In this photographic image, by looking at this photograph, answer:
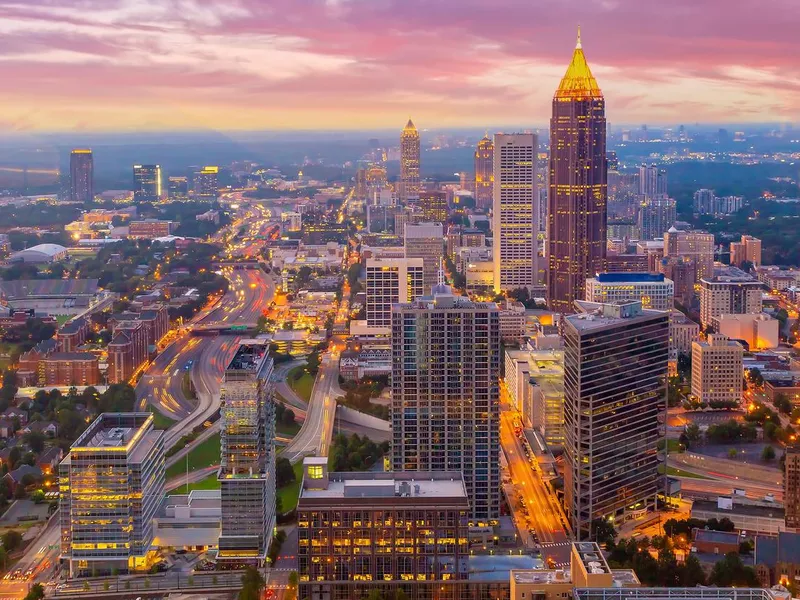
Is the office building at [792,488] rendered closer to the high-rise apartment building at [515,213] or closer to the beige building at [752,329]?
the beige building at [752,329]

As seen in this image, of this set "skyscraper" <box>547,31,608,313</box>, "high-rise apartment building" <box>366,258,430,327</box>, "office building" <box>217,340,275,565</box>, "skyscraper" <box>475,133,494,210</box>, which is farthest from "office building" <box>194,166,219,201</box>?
"office building" <box>217,340,275,565</box>

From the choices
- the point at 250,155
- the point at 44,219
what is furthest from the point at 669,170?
the point at 44,219

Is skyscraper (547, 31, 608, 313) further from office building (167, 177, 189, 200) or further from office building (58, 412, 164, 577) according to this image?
office building (167, 177, 189, 200)

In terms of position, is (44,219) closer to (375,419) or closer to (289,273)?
(289,273)

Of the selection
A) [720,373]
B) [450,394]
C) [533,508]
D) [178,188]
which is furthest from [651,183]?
[450,394]

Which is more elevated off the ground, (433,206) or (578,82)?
(578,82)

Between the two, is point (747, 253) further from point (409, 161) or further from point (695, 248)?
point (409, 161)
